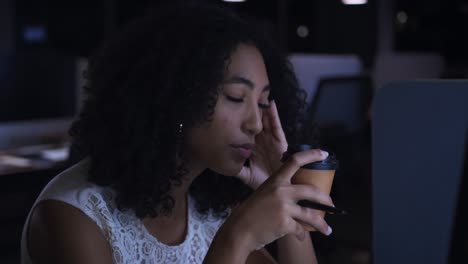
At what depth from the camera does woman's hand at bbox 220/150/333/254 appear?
0.88 m

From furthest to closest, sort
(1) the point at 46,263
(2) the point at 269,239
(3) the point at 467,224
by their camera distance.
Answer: (1) the point at 46,263, (2) the point at 269,239, (3) the point at 467,224

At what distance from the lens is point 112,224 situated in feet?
3.83

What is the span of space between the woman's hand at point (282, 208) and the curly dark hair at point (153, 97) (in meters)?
0.28

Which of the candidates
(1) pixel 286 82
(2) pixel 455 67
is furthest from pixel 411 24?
(1) pixel 286 82

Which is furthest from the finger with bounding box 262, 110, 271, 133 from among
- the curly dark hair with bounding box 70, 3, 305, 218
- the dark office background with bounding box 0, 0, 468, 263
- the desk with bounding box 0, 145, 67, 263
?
the dark office background with bounding box 0, 0, 468, 263

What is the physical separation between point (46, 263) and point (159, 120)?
319mm

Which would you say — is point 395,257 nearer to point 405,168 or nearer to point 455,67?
point 405,168

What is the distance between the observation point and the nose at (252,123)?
1.13m

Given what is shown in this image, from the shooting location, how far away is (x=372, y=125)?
2.70ft

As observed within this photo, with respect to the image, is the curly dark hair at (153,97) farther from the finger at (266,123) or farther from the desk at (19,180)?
the desk at (19,180)

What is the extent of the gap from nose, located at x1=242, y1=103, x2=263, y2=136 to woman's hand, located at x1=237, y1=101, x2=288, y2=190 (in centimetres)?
13

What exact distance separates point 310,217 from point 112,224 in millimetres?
431

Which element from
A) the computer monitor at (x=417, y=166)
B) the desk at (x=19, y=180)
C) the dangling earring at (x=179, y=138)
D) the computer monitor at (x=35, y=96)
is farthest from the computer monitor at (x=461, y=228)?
the computer monitor at (x=35, y=96)

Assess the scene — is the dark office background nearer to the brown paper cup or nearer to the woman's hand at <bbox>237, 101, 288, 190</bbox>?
the woman's hand at <bbox>237, 101, 288, 190</bbox>
